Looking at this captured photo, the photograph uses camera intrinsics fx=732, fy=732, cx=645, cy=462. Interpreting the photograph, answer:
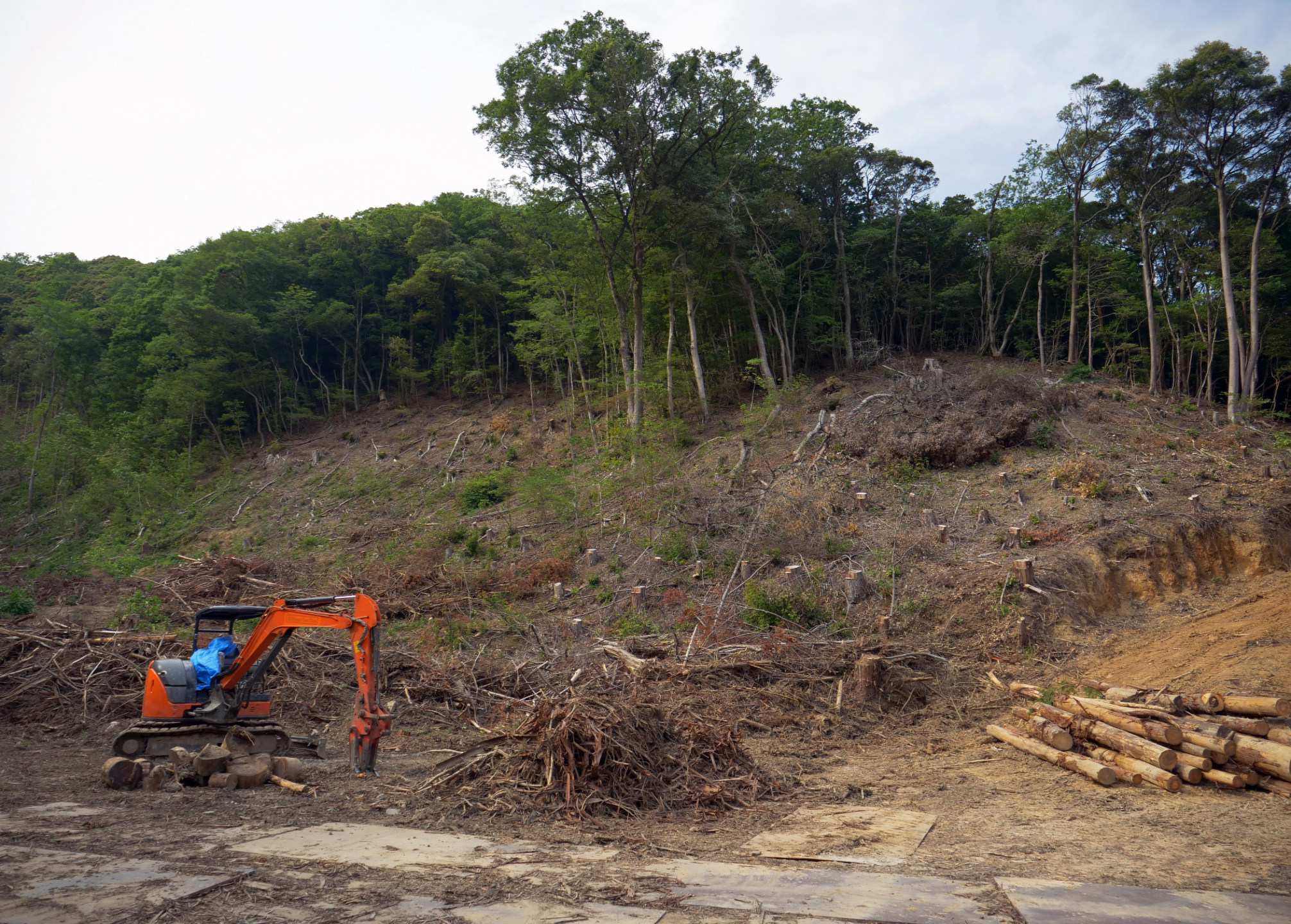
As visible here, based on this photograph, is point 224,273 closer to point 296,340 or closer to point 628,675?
point 296,340

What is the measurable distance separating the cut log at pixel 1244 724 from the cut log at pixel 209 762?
30.8 ft

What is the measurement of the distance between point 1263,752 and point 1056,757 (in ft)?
5.41

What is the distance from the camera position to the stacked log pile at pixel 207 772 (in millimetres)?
6973

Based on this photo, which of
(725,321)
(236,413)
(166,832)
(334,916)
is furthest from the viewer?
(236,413)

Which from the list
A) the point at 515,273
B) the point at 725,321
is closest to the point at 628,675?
the point at 725,321

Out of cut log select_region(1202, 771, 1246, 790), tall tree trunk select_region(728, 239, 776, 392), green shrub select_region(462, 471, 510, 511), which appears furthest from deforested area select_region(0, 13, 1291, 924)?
green shrub select_region(462, 471, 510, 511)

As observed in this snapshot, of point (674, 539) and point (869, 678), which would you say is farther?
point (674, 539)

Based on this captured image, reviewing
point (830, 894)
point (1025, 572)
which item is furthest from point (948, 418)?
point (830, 894)

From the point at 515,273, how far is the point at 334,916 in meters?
34.9

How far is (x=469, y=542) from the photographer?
18469 mm

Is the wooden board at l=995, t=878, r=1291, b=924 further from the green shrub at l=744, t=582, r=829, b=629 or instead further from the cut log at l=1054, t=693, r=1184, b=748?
the green shrub at l=744, t=582, r=829, b=629

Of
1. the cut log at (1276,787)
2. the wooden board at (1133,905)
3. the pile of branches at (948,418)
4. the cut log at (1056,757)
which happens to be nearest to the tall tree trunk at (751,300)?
the pile of branches at (948,418)

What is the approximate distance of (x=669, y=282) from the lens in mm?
25625

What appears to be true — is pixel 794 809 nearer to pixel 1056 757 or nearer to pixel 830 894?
pixel 830 894
